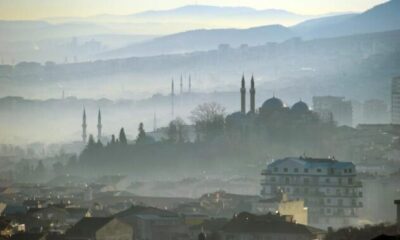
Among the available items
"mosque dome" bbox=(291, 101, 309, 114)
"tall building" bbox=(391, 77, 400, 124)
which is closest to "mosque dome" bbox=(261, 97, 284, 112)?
"mosque dome" bbox=(291, 101, 309, 114)

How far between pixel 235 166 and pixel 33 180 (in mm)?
12685

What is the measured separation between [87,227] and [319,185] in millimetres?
36986

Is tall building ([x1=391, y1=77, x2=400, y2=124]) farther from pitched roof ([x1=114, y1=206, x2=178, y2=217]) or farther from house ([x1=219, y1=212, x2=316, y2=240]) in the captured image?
house ([x1=219, y1=212, x2=316, y2=240])

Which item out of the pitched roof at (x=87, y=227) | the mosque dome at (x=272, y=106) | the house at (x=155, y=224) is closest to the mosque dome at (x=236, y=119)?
the mosque dome at (x=272, y=106)

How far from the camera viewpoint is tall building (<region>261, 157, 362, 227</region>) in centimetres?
9775

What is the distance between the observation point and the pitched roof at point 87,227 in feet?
212

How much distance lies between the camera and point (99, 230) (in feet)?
215

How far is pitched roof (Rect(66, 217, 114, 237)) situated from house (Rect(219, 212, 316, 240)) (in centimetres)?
396

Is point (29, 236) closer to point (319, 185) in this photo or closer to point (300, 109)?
point (319, 185)

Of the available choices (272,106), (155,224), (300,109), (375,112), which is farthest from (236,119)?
(155,224)

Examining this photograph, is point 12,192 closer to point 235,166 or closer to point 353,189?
point 353,189

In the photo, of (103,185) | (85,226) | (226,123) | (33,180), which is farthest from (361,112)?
(85,226)

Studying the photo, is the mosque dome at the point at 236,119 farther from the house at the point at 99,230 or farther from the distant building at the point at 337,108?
the house at the point at 99,230

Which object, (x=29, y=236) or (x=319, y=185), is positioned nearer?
(x=29, y=236)
